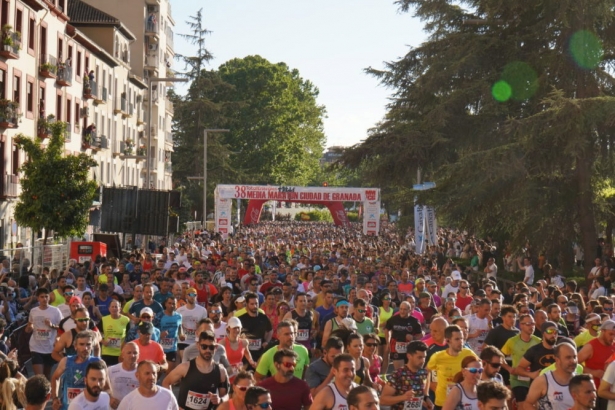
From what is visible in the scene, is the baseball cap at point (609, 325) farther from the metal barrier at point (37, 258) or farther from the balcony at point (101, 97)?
the balcony at point (101, 97)

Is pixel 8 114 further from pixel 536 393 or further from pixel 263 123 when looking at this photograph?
pixel 263 123

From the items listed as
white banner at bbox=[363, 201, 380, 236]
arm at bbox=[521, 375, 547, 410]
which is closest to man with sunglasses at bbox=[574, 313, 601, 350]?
arm at bbox=[521, 375, 547, 410]

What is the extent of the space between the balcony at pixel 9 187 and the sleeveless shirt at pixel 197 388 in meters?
29.4

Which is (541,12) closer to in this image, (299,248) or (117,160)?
(299,248)

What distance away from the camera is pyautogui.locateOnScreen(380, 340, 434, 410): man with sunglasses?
9.56 metres

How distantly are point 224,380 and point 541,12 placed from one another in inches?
941

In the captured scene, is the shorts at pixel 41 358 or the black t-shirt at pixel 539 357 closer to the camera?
the black t-shirt at pixel 539 357

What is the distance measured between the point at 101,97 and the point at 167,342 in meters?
40.2

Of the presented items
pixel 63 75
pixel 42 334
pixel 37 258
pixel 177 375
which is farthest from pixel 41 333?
pixel 63 75

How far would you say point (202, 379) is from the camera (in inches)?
379

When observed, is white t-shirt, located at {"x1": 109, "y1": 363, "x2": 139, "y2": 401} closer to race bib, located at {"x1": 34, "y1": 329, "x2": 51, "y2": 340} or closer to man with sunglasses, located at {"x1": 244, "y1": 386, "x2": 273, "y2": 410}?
man with sunglasses, located at {"x1": 244, "y1": 386, "x2": 273, "y2": 410}

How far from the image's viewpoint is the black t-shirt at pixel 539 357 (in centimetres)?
1120

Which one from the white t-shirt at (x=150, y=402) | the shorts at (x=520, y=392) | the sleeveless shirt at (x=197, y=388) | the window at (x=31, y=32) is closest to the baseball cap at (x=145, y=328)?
the sleeveless shirt at (x=197, y=388)

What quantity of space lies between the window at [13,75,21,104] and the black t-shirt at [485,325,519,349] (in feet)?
94.3
